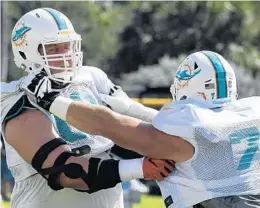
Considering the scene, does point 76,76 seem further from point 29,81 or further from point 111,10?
point 111,10

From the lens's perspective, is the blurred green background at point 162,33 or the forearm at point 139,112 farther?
the blurred green background at point 162,33

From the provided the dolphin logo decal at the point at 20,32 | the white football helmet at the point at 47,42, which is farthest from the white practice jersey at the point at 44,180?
the dolphin logo decal at the point at 20,32

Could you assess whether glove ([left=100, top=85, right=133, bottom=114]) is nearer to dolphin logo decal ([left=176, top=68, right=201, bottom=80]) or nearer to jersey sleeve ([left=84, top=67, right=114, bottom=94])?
jersey sleeve ([left=84, top=67, right=114, bottom=94])

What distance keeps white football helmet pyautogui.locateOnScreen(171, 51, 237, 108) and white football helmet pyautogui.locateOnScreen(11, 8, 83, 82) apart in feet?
2.16

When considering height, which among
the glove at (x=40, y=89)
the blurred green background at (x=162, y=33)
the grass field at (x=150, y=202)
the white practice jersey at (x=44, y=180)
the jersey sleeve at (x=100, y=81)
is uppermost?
the glove at (x=40, y=89)

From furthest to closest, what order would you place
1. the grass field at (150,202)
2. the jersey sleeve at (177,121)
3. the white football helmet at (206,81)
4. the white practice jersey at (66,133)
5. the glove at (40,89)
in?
Answer: the grass field at (150,202) → the white practice jersey at (66,133) → the glove at (40,89) → the white football helmet at (206,81) → the jersey sleeve at (177,121)

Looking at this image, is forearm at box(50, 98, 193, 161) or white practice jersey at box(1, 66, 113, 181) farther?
white practice jersey at box(1, 66, 113, 181)

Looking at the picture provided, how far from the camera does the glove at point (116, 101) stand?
436cm

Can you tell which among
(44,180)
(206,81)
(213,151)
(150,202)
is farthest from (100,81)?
(150,202)

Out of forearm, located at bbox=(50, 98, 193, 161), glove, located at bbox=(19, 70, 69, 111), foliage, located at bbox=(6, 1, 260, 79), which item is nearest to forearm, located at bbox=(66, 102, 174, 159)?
forearm, located at bbox=(50, 98, 193, 161)

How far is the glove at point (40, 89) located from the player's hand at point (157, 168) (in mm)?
515

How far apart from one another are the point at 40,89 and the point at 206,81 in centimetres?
76

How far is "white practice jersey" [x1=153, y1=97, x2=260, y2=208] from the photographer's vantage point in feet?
11.3

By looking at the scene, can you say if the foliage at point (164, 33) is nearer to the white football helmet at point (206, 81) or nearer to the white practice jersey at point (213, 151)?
the white football helmet at point (206, 81)
